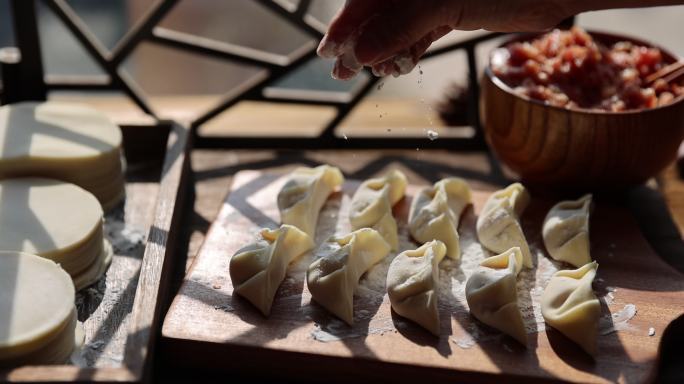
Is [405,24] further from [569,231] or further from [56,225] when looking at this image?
[56,225]

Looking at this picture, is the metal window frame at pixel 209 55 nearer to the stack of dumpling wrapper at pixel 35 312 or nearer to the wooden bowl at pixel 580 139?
the wooden bowl at pixel 580 139

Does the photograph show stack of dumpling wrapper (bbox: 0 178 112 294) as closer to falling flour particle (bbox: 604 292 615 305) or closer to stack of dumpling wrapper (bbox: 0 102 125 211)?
stack of dumpling wrapper (bbox: 0 102 125 211)

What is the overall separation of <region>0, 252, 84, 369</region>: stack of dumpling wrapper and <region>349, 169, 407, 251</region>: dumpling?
2.68ft

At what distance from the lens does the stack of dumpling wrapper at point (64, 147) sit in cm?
206

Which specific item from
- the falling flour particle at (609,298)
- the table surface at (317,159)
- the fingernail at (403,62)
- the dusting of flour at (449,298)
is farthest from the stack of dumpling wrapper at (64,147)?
the falling flour particle at (609,298)

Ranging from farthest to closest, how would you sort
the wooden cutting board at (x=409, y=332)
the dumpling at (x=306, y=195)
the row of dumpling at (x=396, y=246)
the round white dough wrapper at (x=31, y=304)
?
the dumpling at (x=306, y=195)
the row of dumpling at (x=396, y=246)
the wooden cutting board at (x=409, y=332)
the round white dough wrapper at (x=31, y=304)

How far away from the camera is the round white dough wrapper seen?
4.90 ft

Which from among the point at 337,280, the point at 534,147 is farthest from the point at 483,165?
the point at 337,280

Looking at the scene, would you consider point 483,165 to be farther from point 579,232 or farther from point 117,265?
point 117,265

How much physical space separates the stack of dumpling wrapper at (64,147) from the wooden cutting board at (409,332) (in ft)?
1.34

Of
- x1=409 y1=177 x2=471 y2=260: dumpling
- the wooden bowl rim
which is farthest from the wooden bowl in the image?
x1=409 y1=177 x2=471 y2=260: dumpling

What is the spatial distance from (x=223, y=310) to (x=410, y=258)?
18.8 inches

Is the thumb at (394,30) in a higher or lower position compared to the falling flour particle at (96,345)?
higher

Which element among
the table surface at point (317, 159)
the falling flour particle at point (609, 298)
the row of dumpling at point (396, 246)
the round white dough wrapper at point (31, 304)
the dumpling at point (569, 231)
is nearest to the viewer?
the round white dough wrapper at point (31, 304)
